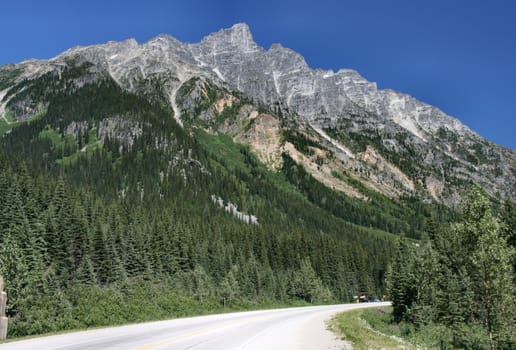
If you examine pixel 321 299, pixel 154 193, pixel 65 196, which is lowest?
pixel 321 299

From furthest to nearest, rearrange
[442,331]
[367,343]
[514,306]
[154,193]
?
[154,193] → [442,331] → [514,306] → [367,343]

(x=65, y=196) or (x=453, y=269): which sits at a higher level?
(x=65, y=196)

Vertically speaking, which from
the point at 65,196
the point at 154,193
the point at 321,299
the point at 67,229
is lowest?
the point at 321,299

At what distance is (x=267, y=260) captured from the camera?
108500 millimetres

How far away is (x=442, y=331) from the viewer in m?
36.2

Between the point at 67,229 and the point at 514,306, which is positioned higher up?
the point at 67,229

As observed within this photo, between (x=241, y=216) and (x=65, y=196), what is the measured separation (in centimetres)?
10357

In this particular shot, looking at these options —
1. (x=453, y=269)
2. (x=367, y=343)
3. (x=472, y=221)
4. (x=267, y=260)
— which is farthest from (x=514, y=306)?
(x=267, y=260)

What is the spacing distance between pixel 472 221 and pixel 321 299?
63219mm

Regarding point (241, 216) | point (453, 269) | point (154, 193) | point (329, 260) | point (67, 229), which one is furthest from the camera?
point (241, 216)

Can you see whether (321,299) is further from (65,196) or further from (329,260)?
(65,196)

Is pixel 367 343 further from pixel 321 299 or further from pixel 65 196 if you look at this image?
pixel 65 196

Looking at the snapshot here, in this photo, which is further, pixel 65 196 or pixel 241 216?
pixel 241 216

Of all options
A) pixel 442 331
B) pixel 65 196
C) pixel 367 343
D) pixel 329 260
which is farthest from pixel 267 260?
pixel 367 343
